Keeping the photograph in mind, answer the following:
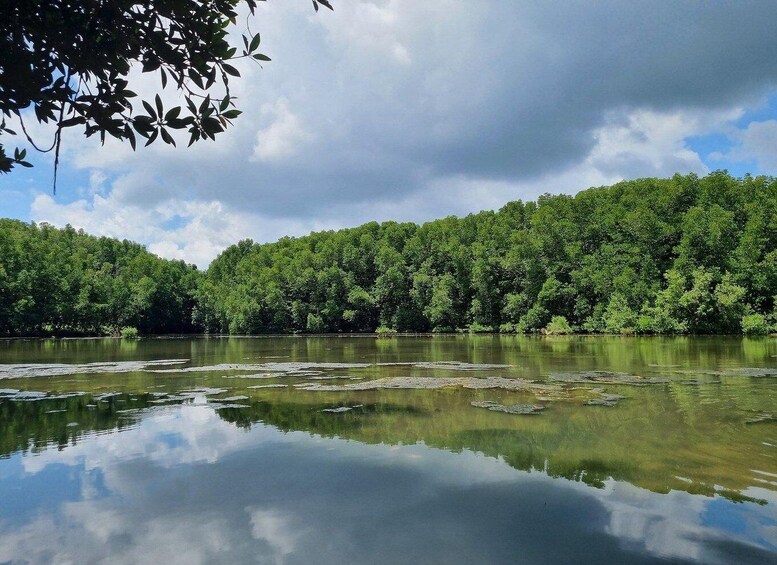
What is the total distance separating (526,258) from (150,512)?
7361 cm

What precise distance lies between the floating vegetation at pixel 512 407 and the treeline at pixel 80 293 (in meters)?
82.3

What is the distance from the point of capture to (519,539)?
535 cm

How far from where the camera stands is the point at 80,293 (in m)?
84.2

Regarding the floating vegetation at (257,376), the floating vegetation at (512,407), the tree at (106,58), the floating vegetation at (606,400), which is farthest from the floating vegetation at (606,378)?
the tree at (106,58)

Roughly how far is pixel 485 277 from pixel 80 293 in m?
64.8

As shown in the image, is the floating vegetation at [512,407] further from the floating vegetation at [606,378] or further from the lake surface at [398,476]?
the floating vegetation at [606,378]

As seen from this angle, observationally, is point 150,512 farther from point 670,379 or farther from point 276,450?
point 670,379

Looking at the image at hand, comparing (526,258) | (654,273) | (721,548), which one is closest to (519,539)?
(721,548)

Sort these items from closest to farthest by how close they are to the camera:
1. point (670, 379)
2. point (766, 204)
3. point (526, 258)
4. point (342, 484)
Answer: point (342, 484)
point (670, 379)
point (766, 204)
point (526, 258)

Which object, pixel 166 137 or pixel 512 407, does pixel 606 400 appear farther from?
pixel 166 137

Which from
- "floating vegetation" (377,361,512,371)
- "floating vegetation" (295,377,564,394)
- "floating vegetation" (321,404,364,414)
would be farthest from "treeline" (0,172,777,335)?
"floating vegetation" (321,404,364,414)

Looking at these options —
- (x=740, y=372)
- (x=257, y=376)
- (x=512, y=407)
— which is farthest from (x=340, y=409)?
(x=740, y=372)

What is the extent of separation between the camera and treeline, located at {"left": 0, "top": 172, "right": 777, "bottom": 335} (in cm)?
5584

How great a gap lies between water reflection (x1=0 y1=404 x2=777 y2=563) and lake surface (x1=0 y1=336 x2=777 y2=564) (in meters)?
0.03
